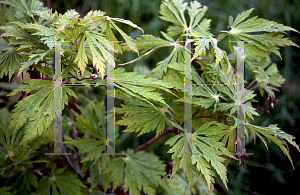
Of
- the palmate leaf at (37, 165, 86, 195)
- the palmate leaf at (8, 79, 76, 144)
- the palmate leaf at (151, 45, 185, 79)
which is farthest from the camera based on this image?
the palmate leaf at (37, 165, 86, 195)

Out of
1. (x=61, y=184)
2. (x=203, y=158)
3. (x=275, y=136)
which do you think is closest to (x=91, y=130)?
(x=61, y=184)

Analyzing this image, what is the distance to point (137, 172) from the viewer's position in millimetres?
774

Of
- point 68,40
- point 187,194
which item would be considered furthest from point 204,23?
point 187,194

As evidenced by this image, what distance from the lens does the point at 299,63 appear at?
1.51m

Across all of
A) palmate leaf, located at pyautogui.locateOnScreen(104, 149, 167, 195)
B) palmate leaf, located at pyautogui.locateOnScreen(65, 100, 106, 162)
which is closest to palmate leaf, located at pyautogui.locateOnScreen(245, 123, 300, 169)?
palmate leaf, located at pyautogui.locateOnScreen(104, 149, 167, 195)

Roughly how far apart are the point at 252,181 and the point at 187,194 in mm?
738

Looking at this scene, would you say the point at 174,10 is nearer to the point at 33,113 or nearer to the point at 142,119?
the point at 142,119

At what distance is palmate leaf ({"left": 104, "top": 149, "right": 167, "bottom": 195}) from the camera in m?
0.73

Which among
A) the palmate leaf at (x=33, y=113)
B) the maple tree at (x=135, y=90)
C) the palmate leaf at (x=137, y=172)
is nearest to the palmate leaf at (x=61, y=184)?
the maple tree at (x=135, y=90)

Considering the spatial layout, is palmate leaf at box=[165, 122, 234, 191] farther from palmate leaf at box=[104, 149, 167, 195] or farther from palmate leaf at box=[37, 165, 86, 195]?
palmate leaf at box=[37, 165, 86, 195]

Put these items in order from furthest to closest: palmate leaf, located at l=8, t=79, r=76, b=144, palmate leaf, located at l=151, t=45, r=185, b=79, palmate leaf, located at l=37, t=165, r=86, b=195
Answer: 1. palmate leaf, located at l=37, t=165, r=86, b=195
2. palmate leaf, located at l=151, t=45, r=185, b=79
3. palmate leaf, located at l=8, t=79, r=76, b=144

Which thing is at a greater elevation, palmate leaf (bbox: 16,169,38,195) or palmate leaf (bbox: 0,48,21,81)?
palmate leaf (bbox: 0,48,21,81)

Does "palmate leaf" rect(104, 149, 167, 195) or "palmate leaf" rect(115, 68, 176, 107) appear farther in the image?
"palmate leaf" rect(104, 149, 167, 195)

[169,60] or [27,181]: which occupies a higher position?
[169,60]
